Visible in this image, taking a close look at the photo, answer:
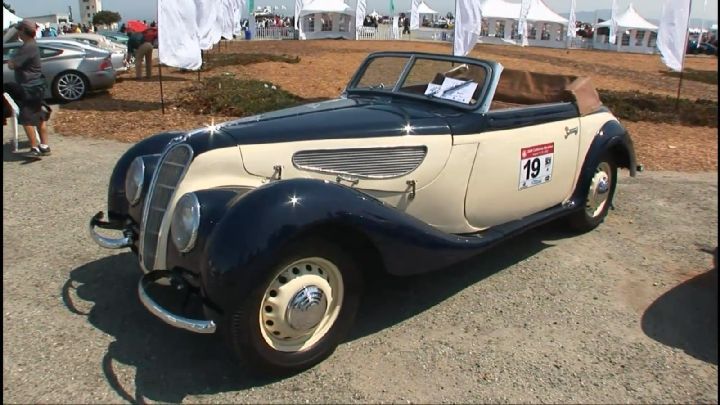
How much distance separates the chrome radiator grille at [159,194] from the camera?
3135 millimetres

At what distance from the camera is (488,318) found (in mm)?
3566

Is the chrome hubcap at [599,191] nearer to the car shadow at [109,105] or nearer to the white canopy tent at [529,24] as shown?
the car shadow at [109,105]

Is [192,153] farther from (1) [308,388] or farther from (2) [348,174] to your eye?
(1) [308,388]

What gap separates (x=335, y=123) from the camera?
3385 millimetres

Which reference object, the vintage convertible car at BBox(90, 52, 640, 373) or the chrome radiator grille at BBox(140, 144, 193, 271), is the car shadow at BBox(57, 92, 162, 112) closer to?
→ the vintage convertible car at BBox(90, 52, 640, 373)

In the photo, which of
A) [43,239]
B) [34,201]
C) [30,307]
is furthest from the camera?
[34,201]

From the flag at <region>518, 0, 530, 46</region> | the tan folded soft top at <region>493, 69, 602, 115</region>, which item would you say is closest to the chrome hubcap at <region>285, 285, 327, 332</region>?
the tan folded soft top at <region>493, 69, 602, 115</region>

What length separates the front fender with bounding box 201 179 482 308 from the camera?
260 cm

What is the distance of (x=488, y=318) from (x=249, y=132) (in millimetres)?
1874

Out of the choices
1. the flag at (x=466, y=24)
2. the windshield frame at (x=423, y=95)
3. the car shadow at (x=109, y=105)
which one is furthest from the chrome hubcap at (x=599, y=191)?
the car shadow at (x=109, y=105)

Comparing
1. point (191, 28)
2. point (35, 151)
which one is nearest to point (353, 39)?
point (191, 28)

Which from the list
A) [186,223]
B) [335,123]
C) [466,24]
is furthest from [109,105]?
[186,223]

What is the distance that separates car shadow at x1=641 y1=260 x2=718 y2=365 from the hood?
1.80 meters

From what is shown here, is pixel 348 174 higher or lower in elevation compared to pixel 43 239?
higher
